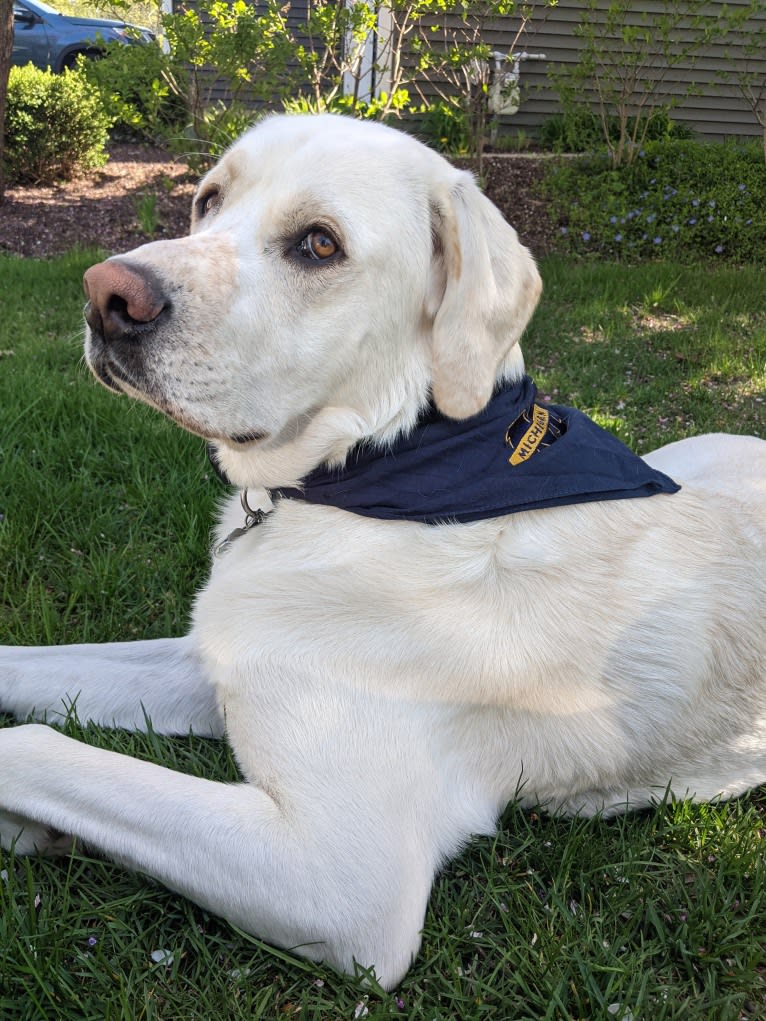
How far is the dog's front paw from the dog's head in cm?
97

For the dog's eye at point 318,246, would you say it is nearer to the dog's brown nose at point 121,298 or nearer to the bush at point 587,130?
the dog's brown nose at point 121,298

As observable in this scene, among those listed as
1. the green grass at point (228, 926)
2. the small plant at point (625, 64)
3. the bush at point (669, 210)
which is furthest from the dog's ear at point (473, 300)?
the small plant at point (625, 64)

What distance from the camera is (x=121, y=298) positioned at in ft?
5.93

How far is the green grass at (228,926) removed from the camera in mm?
1700

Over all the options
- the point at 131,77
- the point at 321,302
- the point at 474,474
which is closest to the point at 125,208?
the point at 131,77

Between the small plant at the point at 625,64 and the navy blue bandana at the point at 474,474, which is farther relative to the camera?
the small plant at the point at 625,64

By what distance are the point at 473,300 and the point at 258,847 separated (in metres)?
1.29

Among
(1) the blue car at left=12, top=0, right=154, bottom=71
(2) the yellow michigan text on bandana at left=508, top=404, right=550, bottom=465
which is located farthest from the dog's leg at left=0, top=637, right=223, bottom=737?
(1) the blue car at left=12, top=0, right=154, bottom=71

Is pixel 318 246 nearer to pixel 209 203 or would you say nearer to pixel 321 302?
pixel 321 302

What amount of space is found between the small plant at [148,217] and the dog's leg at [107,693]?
20.2 feet

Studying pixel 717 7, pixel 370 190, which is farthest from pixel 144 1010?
pixel 717 7

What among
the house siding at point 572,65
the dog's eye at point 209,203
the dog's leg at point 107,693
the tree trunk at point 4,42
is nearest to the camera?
the dog's eye at point 209,203

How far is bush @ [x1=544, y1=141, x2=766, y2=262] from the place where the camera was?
26.2ft

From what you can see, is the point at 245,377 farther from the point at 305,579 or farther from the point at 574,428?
the point at 574,428
